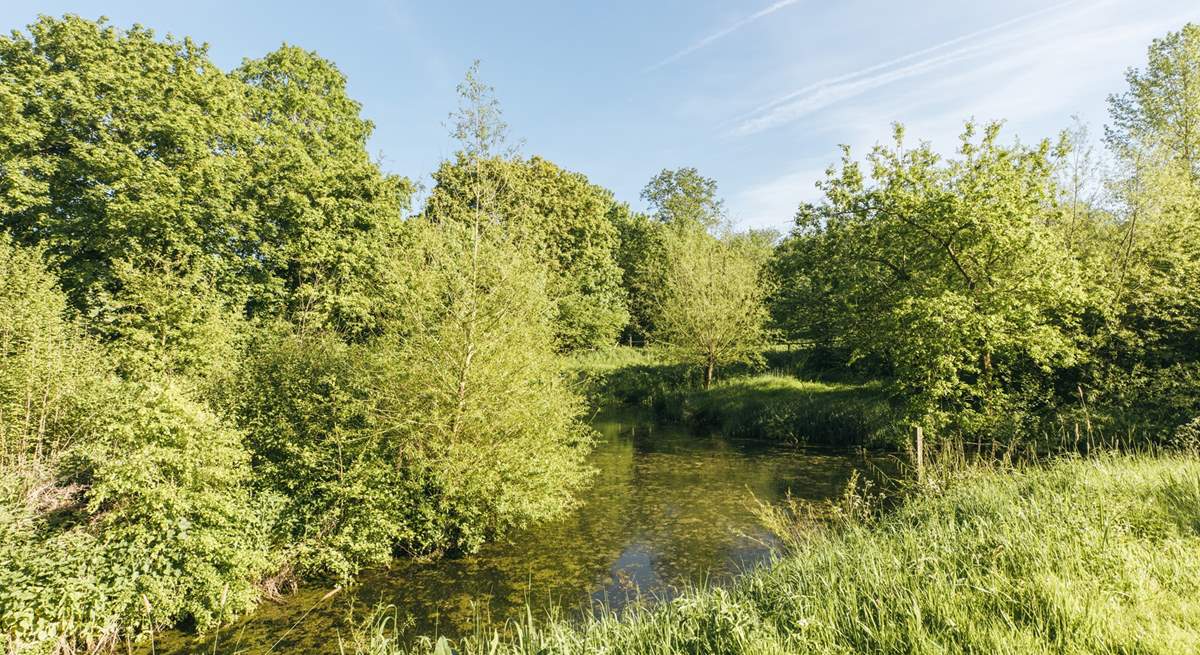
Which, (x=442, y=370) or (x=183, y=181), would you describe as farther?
(x=183, y=181)

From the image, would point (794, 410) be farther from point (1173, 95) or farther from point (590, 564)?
point (1173, 95)

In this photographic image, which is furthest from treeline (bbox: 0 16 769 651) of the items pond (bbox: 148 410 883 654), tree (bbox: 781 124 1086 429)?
tree (bbox: 781 124 1086 429)

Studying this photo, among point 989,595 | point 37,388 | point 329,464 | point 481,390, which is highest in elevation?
point 37,388

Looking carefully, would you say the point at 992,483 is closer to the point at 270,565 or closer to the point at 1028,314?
the point at 1028,314

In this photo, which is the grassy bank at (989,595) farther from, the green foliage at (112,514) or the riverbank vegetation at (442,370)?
the green foliage at (112,514)

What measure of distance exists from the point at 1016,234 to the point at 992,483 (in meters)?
6.62

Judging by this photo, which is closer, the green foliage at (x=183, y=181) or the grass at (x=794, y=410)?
the green foliage at (x=183, y=181)

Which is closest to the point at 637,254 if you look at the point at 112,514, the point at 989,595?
the point at 112,514

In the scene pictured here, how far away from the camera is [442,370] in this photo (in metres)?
12.5

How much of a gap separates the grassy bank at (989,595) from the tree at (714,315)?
990 inches

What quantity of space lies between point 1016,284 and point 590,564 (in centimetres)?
1182

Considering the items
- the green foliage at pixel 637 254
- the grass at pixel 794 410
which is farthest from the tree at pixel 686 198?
the grass at pixel 794 410

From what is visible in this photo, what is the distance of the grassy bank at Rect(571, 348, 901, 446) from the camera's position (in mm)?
22375

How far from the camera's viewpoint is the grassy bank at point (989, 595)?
4.00 meters
